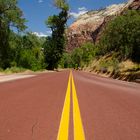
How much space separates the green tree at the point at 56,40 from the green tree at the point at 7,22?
2381 centimetres

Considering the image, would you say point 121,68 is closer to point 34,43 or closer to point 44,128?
point 34,43

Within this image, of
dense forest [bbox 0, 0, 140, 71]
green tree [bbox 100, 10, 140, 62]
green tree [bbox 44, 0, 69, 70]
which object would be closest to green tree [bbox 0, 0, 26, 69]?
dense forest [bbox 0, 0, 140, 71]

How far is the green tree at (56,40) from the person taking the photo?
3000 inches

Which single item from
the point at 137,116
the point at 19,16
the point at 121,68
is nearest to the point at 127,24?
the point at 121,68

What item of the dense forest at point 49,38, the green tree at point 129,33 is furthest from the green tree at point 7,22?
the green tree at point 129,33

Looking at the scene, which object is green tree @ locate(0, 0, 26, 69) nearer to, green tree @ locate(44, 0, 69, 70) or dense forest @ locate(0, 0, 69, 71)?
dense forest @ locate(0, 0, 69, 71)

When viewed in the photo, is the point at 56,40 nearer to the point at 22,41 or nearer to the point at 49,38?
the point at 49,38

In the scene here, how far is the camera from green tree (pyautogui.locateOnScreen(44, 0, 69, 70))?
76188 millimetres

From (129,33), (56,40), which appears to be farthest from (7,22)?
(56,40)

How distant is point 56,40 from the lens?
78.3 meters

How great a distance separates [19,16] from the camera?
51.4 metres

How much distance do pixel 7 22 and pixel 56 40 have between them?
92.3 ft

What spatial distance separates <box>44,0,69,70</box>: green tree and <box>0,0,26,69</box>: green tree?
23.8m

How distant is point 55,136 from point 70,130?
0.53 m
